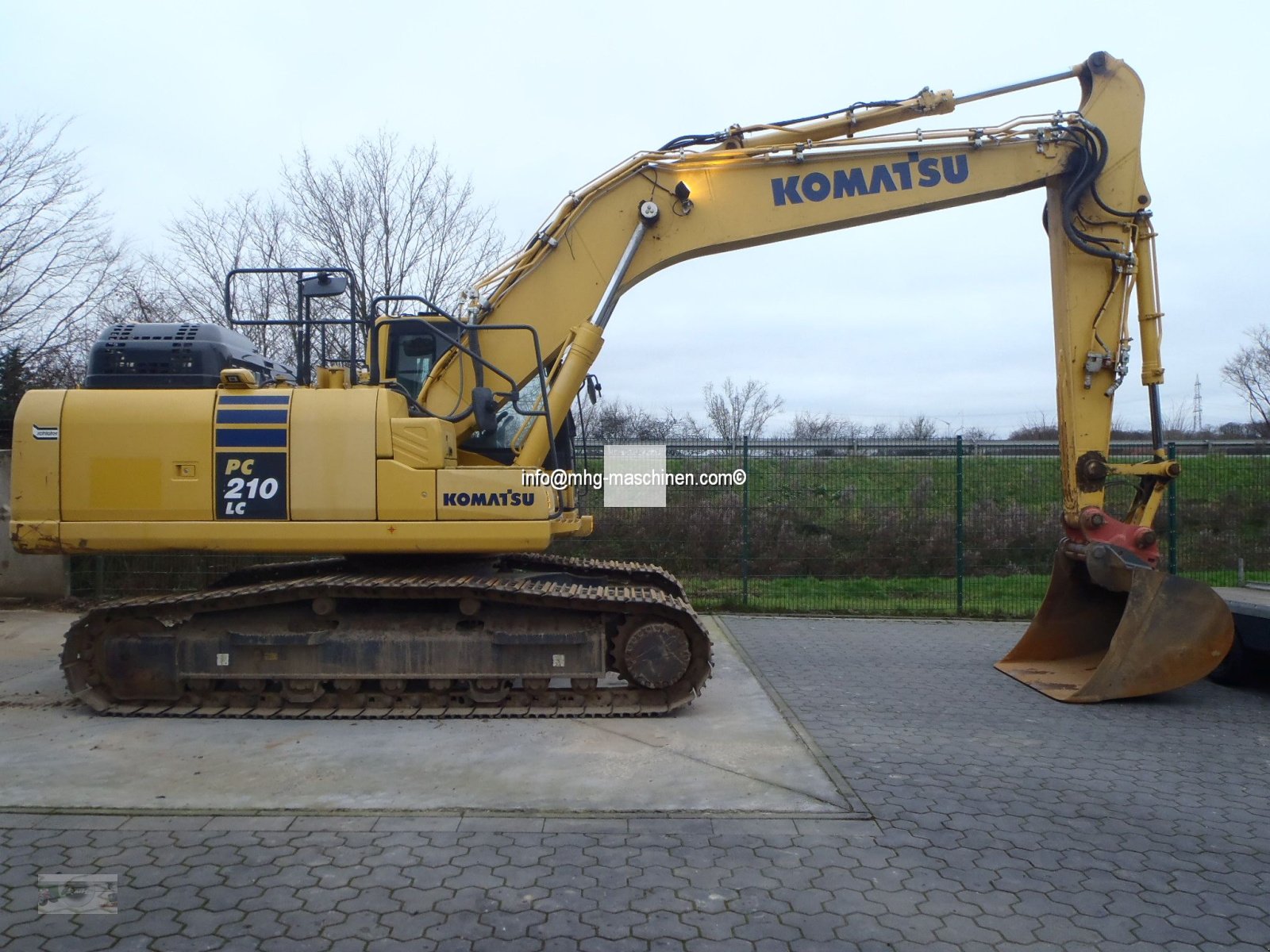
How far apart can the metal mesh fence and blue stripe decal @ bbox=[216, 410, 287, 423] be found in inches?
224

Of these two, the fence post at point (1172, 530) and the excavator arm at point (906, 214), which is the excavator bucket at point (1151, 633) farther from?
the fence post at point (1172, 530)

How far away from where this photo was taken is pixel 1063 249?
25.3ft

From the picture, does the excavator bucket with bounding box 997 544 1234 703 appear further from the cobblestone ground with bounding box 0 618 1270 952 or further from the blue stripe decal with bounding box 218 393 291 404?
the blue stripe decal with bounding box 218 393 291 404

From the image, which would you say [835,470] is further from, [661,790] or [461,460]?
[661,790]

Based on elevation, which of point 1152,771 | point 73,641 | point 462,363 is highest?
point 462,363

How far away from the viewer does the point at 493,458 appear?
24.2ft

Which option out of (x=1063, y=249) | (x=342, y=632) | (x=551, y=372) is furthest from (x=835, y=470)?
(x=342, y=632)

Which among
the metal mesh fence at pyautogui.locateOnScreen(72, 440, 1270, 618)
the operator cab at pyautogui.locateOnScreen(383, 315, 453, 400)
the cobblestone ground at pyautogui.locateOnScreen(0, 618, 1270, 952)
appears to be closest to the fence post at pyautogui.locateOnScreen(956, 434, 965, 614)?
the metal mesh fence at pyautogui.locateOnScreen(72, 440, 1270, 618)

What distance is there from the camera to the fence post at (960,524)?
1155 centimetres

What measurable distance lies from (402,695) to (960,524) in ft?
24.6

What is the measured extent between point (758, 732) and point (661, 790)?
1282mm

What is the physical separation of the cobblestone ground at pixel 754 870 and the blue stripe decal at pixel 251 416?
2883mm

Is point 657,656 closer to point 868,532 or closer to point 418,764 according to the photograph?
point 418,764

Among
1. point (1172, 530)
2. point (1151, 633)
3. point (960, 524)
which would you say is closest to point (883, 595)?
point (960, 524)
